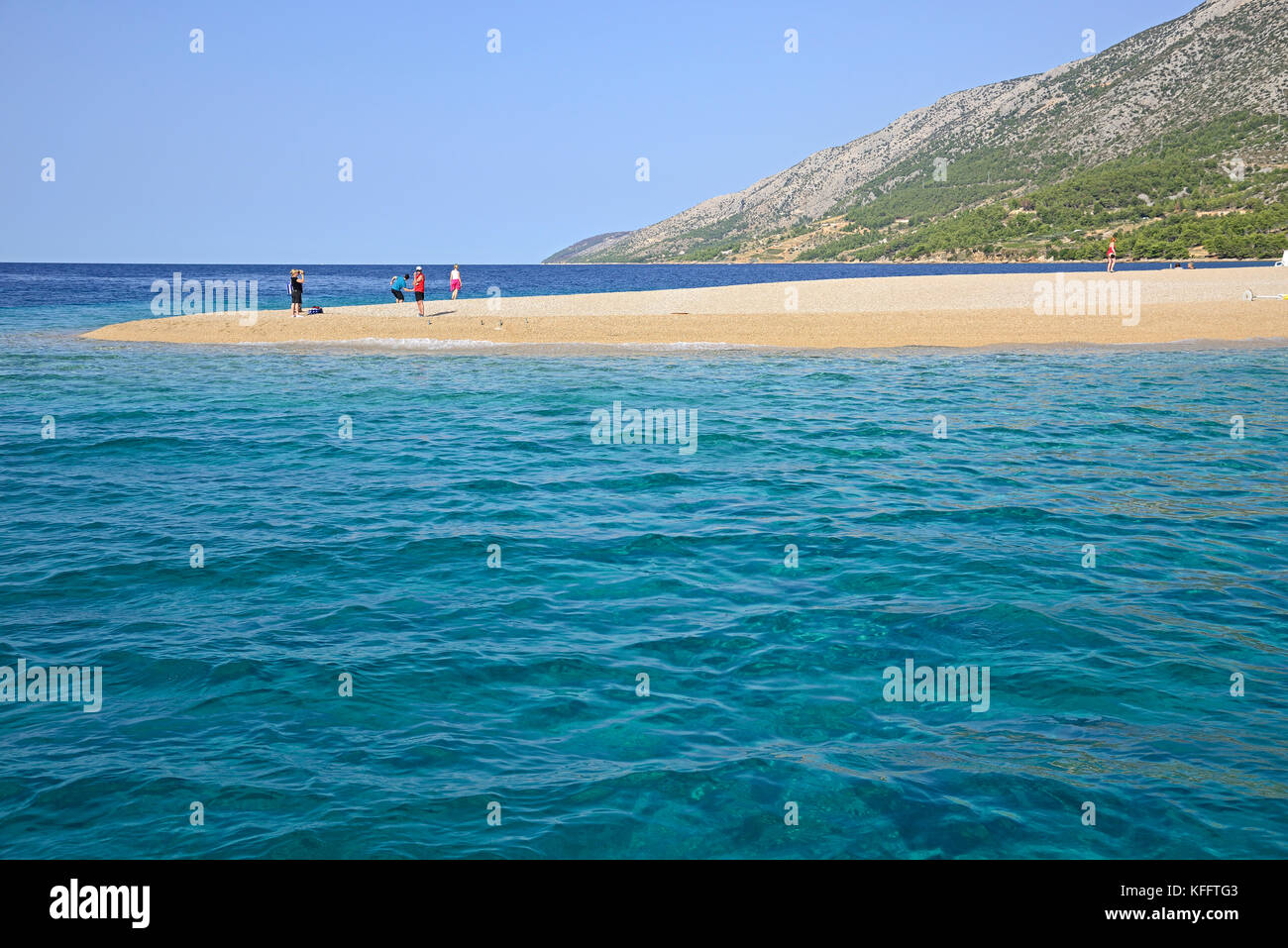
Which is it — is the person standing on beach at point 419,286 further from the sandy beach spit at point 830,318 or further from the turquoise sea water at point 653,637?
the turquoise sea water at point 653,637

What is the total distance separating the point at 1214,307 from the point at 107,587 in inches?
1715

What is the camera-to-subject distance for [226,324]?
44.0 metres

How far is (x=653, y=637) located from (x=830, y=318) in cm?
3314

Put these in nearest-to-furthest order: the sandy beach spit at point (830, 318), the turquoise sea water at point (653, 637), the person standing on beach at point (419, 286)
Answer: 1. the turquoise sea water at point (653, 637)
2. the sandy beach spit at point (830, 318)
3. the person standing on beach at point (419, 286)

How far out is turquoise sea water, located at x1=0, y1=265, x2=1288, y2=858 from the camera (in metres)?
6.81

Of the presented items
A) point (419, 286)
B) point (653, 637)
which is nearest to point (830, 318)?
point (419, 286)

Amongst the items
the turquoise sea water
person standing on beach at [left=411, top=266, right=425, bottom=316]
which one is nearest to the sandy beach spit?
person standing on beach at [left=411, top=266, right=425, bottom=316]

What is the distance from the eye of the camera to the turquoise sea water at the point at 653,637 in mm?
6812

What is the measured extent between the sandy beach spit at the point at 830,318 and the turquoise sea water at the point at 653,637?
16.1m

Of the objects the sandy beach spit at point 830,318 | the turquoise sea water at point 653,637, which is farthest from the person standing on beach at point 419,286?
the turquoise sea water at point 653,637

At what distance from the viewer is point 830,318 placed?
41.0 meters

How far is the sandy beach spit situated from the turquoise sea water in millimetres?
16096

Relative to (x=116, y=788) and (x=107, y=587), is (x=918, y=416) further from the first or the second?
(x=116, y=788)
